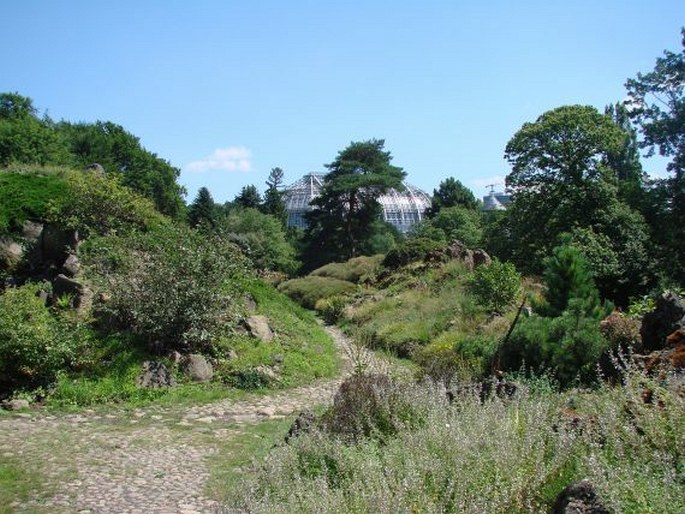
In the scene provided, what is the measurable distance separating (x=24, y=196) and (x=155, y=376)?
9817mm

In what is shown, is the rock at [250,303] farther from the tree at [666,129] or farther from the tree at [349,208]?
the tree at [349,208]

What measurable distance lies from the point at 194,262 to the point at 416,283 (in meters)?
12.8

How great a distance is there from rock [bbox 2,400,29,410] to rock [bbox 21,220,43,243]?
28.4 feet

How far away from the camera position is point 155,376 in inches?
400

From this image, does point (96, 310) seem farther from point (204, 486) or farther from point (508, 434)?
point (508, 434)

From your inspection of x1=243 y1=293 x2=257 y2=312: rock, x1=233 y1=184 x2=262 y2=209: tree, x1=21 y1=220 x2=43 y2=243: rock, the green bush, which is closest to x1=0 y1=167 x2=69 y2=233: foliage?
x1=21 y1=220 x2=43 y2=243: rock

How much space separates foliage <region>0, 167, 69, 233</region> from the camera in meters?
16.6

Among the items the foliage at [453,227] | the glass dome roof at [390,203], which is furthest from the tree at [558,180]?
the glass dome roof at [390,203]

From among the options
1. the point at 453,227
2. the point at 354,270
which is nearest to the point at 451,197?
the point at 453,227

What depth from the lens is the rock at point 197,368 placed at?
34.6 ft

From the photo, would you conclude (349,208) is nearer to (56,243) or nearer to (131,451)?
(56,243)

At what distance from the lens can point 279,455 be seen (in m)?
5.05

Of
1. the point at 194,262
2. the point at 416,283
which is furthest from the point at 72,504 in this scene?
the point at 416,283

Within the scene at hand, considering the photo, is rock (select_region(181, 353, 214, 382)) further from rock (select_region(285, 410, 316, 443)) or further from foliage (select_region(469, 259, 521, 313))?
foliage (select_region(469, 259, 521, 313))
